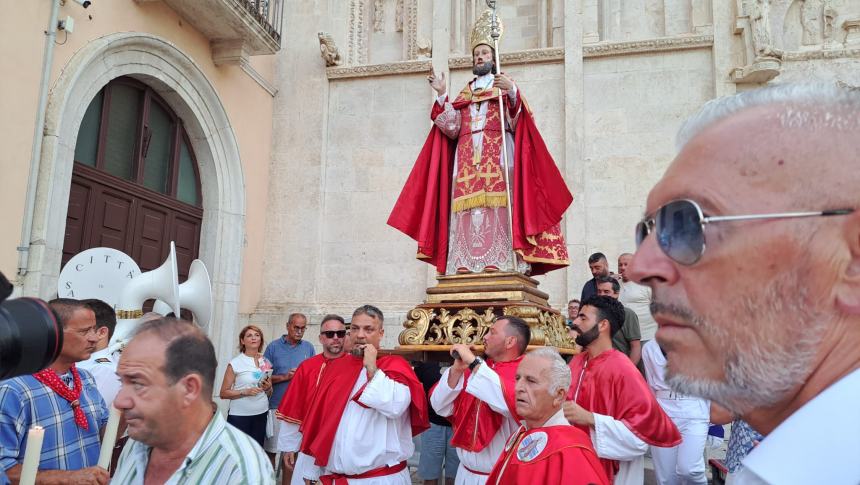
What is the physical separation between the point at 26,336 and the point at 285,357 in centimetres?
600

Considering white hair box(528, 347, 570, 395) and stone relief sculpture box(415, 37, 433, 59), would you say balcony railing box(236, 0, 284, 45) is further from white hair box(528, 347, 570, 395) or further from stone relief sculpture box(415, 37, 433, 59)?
white hair box(528, 347, 570, 395)

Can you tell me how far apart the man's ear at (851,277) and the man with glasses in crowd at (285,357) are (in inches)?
253

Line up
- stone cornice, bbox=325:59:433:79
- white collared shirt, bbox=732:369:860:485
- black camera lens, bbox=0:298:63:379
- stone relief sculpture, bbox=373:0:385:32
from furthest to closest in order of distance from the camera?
stone relief sculpture, bbox=373:0:385:32 → stone cornice, bbox=325:59:433:79 → black camera lens, bbox=0:298:63:379 → white collared shirt, bbox=732:369:860:485

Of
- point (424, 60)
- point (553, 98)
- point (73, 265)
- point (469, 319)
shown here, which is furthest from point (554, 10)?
point (73, 265)

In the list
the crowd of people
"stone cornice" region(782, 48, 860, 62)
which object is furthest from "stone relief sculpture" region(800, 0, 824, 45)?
the crowd of people

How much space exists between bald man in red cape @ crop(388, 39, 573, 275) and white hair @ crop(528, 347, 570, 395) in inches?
79.7

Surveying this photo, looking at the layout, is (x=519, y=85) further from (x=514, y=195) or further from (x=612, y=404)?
(x=612, y=404)

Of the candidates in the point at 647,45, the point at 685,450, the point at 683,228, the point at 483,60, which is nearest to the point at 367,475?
the point at 685,450

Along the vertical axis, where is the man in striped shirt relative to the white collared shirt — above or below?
below

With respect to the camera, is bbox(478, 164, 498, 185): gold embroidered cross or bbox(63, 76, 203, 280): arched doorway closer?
bbox(478, 164, 498, 185): gold embroidered cross

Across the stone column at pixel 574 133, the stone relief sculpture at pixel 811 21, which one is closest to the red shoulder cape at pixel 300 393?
the stone column at pixel 574 133

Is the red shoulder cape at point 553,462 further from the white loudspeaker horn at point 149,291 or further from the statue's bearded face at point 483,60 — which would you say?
the statue's bearded face at point 483,60

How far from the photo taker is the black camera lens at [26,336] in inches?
52.2

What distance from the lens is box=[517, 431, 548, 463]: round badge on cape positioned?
2.83m
